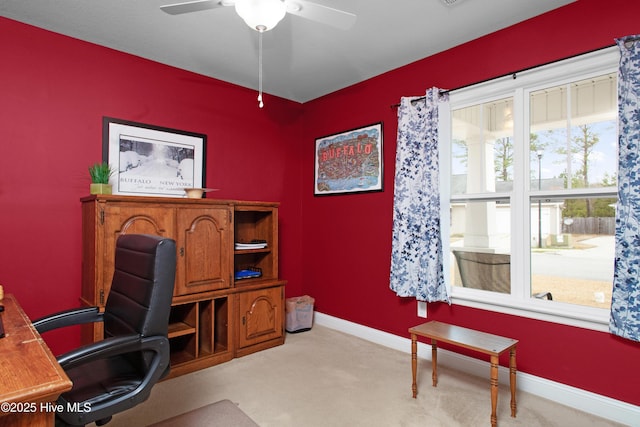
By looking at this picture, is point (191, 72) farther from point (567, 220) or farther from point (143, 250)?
point (567, 220)

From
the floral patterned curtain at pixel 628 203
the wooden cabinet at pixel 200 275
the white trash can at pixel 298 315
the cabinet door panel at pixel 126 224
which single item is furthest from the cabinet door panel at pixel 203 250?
the floral patterned curtain at pixel 628 203

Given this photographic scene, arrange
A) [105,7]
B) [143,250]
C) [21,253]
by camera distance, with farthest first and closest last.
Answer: [21,253] < [105,7] < [143,250]

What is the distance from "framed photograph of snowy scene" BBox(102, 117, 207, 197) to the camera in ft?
9.52

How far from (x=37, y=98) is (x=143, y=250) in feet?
6.16

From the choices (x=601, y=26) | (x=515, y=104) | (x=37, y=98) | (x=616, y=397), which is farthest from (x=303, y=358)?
(x=601, y=26)

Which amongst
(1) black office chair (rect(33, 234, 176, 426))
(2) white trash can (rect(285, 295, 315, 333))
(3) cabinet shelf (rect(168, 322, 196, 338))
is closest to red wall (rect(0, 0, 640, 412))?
(2) white trash can (rect(285, 295, 315, 333))

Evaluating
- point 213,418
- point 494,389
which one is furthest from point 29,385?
point 494,389

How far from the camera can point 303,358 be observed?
9.93 feet

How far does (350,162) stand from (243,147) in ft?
3.77

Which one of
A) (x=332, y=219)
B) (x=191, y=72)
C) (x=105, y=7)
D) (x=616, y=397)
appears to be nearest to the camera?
(x=616, y=397)

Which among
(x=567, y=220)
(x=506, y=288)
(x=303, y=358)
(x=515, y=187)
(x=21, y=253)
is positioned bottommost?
(x=303, y=358)

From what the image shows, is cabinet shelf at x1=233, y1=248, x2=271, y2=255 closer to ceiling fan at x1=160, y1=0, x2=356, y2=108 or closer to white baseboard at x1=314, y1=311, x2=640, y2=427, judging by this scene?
white baseboard at x1=314, y1=311, x2=640, y2=427

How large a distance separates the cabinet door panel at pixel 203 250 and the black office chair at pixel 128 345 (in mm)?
951

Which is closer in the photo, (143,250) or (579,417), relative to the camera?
(143,250)
